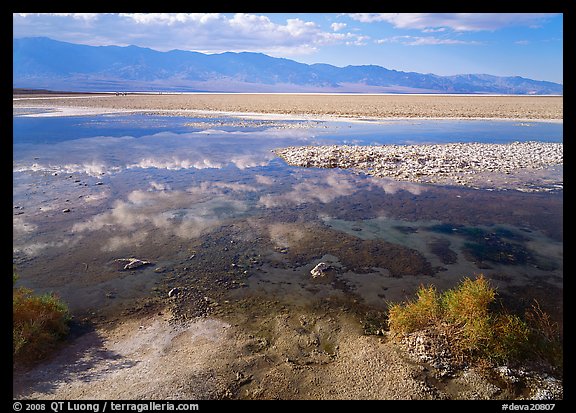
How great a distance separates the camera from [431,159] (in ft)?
57.4

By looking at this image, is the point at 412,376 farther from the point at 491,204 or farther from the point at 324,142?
the point at 324,142

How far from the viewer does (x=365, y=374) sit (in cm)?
469

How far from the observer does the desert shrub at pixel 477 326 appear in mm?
4910

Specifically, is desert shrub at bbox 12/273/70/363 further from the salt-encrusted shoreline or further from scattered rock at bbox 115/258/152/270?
the salt-encrusted shoreline

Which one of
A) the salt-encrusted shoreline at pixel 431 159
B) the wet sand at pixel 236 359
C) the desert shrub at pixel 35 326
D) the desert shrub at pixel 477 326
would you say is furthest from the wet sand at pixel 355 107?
the desert shrub at pixel 35 326

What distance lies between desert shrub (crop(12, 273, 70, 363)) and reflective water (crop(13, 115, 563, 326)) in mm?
690

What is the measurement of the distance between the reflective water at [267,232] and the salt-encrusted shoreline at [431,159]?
56.2 inches

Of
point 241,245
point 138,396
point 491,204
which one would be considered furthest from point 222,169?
point 138,396

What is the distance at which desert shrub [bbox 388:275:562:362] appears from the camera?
4.91 meters
